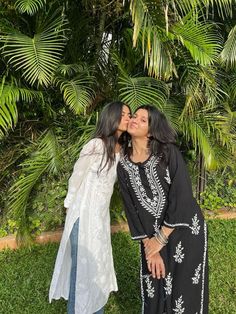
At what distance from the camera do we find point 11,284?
3854 millimetres

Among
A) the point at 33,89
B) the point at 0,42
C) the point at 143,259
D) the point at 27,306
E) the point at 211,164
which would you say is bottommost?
the point at 27,306

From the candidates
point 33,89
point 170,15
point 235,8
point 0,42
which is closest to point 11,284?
point 33,89

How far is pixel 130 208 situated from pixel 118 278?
165cm

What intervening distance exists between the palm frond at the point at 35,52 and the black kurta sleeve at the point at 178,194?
1.75m

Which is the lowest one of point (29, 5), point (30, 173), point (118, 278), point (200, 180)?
point (118, 278)

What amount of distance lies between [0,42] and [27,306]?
2.55 meters

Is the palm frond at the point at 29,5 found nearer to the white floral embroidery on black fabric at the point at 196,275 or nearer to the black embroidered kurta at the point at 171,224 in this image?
the black embroidered kurta at the point at 171,224

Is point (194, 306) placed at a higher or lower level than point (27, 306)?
higher

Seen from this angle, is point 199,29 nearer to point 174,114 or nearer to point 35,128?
point 174,114

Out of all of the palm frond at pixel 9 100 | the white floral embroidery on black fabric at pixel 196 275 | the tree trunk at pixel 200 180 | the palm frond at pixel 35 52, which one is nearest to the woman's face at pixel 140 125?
the white floral embroidery on black fabric at pixel 196 275

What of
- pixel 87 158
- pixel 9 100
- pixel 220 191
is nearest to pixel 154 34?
pixel 9 100

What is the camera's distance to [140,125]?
7.78 feet

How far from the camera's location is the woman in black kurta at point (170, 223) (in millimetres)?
2400

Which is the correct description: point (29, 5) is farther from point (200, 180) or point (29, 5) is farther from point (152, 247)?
point (200, 180)
